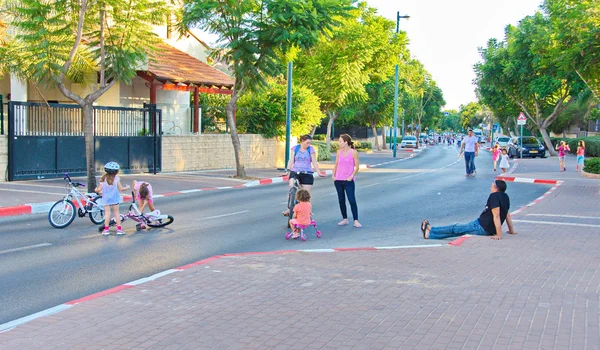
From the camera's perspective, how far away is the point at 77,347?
519 centimetres

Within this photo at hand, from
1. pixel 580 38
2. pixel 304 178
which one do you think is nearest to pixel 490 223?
pixel 304 178

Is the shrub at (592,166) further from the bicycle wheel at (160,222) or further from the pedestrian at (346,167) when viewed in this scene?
the bicycle wheel at (160,222)

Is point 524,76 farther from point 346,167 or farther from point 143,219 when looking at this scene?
point 143,219

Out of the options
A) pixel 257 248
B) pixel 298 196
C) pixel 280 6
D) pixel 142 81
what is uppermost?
pixel 280 6

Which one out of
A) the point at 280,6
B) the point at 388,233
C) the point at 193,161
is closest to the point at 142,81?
the point at 193,161

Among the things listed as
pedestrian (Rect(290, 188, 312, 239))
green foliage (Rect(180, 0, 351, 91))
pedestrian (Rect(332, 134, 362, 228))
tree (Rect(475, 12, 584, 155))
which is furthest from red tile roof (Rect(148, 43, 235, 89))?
tree (Rect(475, 12, 584, 155))

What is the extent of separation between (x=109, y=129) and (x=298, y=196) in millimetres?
14469

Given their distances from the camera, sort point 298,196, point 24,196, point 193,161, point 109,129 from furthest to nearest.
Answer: point 193,161, point 109,129, point 24,196, point 298,196

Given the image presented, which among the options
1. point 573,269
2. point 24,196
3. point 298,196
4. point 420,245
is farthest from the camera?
point 24,196

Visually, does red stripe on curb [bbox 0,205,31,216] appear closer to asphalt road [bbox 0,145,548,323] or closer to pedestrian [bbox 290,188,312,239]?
asphalt road [bbox 0,145,548,323]

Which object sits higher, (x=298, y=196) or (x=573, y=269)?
(x=298, y=196)

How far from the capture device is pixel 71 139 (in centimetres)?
2181

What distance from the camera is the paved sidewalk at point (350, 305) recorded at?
539cm

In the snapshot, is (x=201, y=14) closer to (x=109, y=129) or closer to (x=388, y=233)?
(x=109, y=129)
